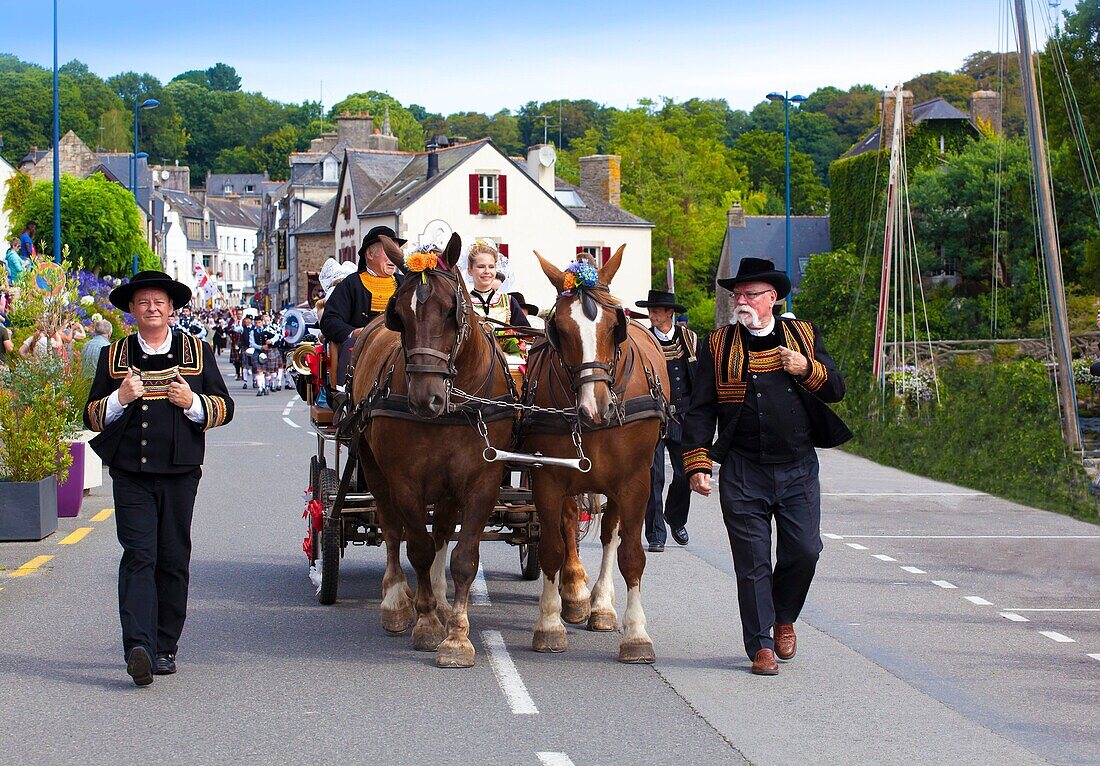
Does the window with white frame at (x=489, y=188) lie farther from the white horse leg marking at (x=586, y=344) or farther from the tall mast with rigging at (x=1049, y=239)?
the white horse leg marking at (x=586, y=344)

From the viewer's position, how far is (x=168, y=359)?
308 inches

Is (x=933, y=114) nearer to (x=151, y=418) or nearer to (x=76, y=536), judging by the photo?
(x=76, y=536)

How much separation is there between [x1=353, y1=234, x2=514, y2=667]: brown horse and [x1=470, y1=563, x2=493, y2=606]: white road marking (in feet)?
4.22

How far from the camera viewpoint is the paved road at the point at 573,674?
21.0ft

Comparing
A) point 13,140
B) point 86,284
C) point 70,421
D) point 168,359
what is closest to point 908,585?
point 168,359

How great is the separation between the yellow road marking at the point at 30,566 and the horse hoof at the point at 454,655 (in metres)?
4.53

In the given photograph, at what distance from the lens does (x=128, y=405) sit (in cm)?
770

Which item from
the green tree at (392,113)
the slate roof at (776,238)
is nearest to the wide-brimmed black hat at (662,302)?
the slate roof at (776,238)

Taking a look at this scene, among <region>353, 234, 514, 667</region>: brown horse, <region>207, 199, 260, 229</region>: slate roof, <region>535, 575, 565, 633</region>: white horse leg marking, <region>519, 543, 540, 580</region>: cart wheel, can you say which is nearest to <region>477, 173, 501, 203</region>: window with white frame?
<region>519, 543, 540, 580</region>: cart wheel

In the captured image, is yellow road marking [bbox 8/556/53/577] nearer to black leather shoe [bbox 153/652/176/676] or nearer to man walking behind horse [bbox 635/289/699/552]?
black leather shoe [bbox 153/652/176/676]

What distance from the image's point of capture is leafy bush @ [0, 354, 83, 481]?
504 inches

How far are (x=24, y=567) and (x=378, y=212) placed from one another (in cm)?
5445

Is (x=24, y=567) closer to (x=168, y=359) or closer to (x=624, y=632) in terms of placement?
(x=168, y=359)

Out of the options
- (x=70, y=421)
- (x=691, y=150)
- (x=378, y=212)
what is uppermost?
(x=691, y=150)
